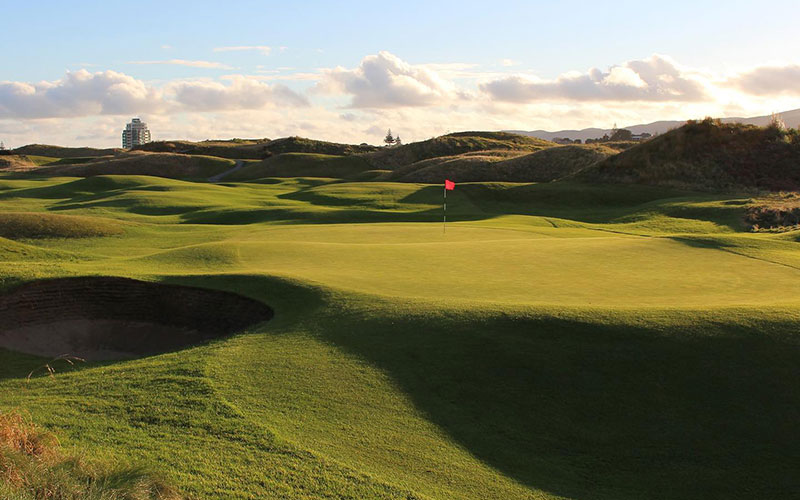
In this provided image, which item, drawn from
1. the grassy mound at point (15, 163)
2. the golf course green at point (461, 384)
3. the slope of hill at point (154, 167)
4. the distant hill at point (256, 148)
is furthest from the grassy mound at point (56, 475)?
the distant hill at point (256, 148)

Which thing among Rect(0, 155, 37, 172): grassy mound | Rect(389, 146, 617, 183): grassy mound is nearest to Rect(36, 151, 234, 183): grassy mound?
Rect(0, 155, 37, 172): grassy mound

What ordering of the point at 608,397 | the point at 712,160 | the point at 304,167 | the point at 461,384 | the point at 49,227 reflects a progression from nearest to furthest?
the point at 608,397
the point at 461,384
the point at 49,227
the point at 712,160
the point at 304,167

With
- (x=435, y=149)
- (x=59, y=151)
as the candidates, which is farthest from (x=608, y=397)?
(x=59, y=151)

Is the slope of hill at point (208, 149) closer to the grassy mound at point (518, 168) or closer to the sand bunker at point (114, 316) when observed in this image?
the grassy mound at point (518, 168)

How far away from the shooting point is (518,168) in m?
69.7

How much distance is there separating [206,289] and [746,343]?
34.0ft


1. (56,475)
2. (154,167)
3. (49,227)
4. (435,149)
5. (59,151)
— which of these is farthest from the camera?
(59,151)

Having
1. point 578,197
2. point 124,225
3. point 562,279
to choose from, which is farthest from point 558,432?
point 578,197

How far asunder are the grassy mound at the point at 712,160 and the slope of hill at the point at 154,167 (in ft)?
183

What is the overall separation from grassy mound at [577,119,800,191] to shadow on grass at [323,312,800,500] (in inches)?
1655

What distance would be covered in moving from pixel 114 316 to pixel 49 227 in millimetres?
16260

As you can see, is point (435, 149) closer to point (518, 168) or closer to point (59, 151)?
point (518, 168)

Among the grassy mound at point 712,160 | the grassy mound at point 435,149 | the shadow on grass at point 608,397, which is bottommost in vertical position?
the shadow on grass at point 608,397

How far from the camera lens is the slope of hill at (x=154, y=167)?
84.7 meters
